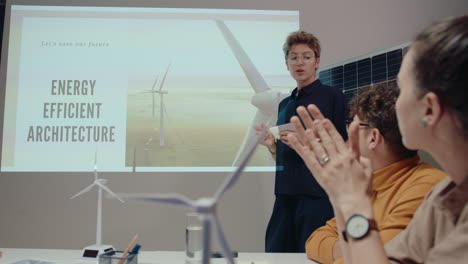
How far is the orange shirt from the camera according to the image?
3.46 ft

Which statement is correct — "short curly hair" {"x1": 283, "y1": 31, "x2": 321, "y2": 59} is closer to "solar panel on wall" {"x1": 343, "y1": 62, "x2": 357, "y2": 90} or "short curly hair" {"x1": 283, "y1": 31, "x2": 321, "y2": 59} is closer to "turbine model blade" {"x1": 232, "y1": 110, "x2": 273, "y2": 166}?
"solar panel on wall" {"x1": 343, "y1": 62, "x2": 357, "y2": 90}

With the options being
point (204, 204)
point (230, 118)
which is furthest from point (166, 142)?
point (204, 204)

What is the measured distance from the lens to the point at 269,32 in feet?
10.4

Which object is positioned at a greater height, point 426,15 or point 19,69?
point 426,15

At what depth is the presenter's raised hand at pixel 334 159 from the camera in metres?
0.83

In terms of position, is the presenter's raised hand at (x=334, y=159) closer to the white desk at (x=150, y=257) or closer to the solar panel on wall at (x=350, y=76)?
the white desk at (x=150, y=257)

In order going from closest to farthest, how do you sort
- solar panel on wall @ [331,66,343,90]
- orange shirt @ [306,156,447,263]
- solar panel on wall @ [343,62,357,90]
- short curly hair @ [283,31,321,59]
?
1. orange shirt @ [306,156,447,263]
2. short curly hair @ [283,31,321,59]
3. solar panel on wall @ [343,62,357,90]
4. solar panel on wall @ [331,66,343,90]

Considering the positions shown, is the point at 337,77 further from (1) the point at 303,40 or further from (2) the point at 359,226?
(2) the point at 359,226

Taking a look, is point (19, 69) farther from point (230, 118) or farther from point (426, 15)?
point (426, 15)

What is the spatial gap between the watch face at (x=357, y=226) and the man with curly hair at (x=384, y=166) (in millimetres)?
328

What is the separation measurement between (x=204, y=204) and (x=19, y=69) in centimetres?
327

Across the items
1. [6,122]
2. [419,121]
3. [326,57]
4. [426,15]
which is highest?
[426,15]

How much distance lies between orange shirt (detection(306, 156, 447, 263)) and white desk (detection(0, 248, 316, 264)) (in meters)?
0.08

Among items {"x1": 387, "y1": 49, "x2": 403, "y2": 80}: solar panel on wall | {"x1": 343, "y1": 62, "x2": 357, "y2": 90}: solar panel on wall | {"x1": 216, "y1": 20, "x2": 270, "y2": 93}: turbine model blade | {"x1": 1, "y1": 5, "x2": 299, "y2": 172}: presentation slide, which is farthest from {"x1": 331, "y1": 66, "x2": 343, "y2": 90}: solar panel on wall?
{"x1": 216, "y1": 20, "x2": 270, "y2": 93}: turbine model blade
